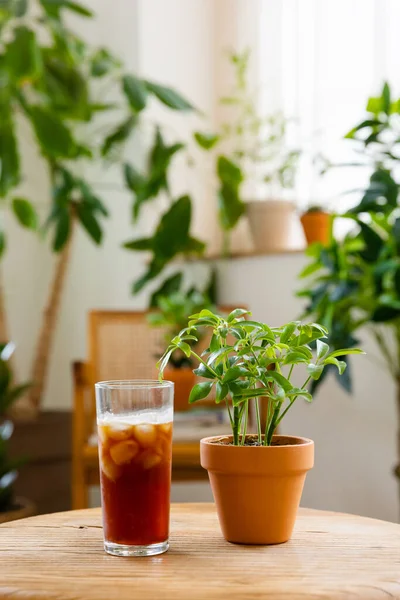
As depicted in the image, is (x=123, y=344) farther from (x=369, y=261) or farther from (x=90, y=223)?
(x=369, y=261)

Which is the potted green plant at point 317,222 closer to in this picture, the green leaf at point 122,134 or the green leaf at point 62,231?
the green leaf at point 122,134

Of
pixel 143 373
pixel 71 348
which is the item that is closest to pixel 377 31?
pixel 143 373

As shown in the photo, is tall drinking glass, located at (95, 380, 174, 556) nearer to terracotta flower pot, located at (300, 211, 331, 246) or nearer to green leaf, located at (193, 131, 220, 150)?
terracotta flower pot, located at (300, 211, 331, 246)

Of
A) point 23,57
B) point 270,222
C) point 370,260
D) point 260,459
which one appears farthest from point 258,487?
point 270,222

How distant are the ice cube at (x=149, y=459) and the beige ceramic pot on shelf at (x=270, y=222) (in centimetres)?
198

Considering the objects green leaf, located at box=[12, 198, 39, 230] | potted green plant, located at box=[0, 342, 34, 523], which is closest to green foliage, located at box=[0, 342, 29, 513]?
potted green plant, located at box=[0, 342, 34, 523]

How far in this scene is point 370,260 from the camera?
1970mm

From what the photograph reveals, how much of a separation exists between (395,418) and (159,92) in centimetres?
116

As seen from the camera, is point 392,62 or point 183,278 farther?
point 183,278

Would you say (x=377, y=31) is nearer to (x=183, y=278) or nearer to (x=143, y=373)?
(x=183, y=278)

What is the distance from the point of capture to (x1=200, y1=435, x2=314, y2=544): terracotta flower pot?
0.94m

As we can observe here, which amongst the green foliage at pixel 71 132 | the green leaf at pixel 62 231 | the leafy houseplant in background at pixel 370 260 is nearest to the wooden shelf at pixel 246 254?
the green foliage at pixel 71 132

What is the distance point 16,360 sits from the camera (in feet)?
11.3

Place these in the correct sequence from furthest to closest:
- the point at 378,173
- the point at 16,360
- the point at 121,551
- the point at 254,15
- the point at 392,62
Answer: the point at 16,360, the point at 254,15, the point at 392,62, the point at 378,173, the point at 121,551
